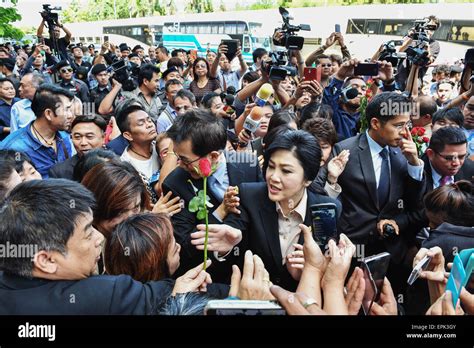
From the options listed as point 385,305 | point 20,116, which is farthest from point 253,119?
point 20,116

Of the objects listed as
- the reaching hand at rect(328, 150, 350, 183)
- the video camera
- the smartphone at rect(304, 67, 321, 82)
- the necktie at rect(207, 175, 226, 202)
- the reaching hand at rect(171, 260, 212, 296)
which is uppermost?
the video camera

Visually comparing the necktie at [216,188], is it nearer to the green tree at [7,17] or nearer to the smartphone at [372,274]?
the smartphone at [372,274]

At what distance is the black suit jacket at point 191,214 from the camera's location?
1.95 metres

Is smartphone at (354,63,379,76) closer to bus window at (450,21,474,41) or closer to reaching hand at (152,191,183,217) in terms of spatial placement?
reaching hand at (152,191,183,217)

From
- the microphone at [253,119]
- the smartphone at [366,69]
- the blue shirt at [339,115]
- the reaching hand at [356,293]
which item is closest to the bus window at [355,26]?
the blue shirt at [339,115]

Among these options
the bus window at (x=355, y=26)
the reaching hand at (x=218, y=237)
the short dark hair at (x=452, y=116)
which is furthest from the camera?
the bus window at (x=355, y=26)

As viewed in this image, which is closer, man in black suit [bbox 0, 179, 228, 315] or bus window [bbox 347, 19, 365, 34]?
man in black suit [bbox 0, 179, 228, 315]

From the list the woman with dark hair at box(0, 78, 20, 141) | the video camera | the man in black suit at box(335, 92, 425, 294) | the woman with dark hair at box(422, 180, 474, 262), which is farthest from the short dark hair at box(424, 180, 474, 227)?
the video camera

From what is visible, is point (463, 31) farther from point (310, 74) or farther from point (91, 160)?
point (91, 160)

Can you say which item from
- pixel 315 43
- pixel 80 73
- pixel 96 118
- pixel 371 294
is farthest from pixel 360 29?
pixel 371 294

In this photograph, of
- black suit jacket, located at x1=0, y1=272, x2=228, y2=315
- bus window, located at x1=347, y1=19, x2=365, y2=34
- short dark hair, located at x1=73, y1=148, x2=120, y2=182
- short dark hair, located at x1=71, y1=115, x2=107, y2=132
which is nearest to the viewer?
black suit jacket, located at x1=0, y1=272, x2=228, y2=315

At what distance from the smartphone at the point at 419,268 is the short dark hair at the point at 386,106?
47.3 inches

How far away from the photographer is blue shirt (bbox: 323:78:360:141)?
12.4 feet

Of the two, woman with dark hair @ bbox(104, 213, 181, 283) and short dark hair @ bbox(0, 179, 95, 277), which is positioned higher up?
short dark hair @ bbox(0, 179, 95, 277)
